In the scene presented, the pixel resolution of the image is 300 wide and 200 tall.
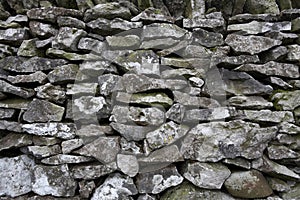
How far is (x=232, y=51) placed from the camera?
2154 mm

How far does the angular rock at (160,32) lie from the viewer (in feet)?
6.81

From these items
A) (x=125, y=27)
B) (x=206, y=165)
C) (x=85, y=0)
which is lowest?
(x=206, y=165)

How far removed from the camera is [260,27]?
7.14ft

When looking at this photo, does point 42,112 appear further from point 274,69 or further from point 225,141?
point 274,69

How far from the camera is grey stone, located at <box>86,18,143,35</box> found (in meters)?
2.09

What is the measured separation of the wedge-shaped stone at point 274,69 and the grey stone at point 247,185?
2.60ft

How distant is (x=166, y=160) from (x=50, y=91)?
104cm

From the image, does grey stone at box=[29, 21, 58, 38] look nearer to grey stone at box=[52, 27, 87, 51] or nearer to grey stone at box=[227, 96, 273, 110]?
grey stone at box=[52, 27, 87, 51]

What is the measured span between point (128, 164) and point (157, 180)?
25 cm

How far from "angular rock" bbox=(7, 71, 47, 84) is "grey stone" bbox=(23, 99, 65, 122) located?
0.16 meters

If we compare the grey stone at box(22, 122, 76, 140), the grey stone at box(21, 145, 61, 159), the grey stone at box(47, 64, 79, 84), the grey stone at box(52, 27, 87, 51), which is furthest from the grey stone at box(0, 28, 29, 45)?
the grey stone at box(21, 145, 61, 159)

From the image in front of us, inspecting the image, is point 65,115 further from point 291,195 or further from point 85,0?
point 291,195

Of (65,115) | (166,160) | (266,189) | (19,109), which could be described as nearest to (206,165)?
(166,160)

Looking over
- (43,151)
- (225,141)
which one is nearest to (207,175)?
(225,141)
